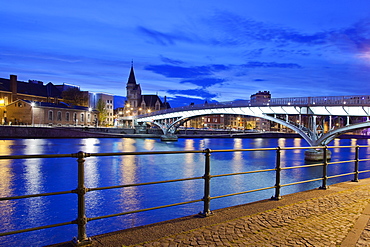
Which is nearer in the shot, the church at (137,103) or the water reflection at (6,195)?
the water reflection at (6,195)

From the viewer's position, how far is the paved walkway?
394 cm

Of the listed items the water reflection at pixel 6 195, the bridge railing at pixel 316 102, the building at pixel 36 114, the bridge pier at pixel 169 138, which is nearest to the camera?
the water reflection at pixel 6 195

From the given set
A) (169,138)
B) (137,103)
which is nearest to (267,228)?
(169,138)

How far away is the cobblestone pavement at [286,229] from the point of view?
3957mm

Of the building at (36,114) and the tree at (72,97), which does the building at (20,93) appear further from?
the building at (36,114)

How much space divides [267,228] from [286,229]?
296mm

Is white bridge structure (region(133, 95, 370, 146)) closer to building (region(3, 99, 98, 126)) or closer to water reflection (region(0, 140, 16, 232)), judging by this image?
water reflection (region(0, 140, 16, 232))

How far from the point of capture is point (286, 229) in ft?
14.7

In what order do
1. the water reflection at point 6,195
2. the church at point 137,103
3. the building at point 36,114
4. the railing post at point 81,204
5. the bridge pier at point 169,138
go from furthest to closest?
the church at point 137,103 < the bridge pier at point 169,138 < the building at point 36,114 < the water reflection at point 6,195 < the railing post at point 81,204

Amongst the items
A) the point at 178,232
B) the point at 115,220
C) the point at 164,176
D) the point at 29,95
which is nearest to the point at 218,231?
the point at 178,232

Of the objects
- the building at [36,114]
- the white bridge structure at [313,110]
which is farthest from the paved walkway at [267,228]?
the building at [36,114]

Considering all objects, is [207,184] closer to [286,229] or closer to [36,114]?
[286,229]

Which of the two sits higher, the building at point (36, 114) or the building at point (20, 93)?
the building at point (20, 93)

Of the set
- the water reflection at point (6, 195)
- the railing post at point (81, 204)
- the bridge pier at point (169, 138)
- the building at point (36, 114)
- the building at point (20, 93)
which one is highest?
the building at point (20, 93)
